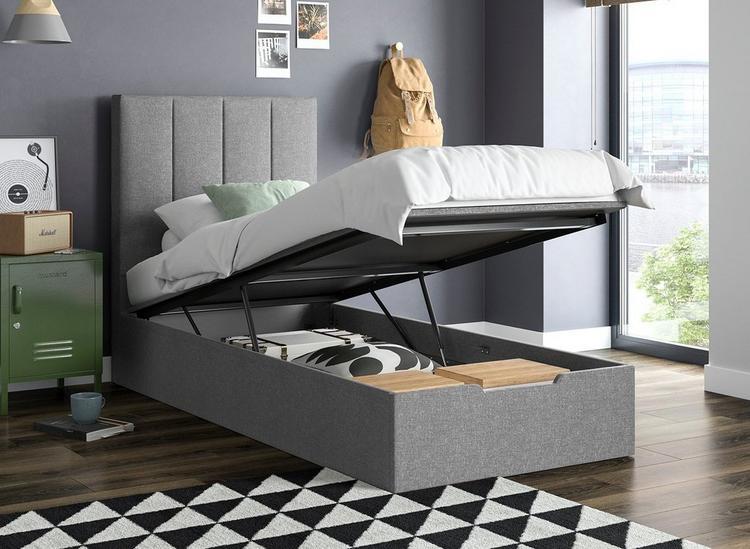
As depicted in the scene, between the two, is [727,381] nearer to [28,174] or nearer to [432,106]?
[432,106]

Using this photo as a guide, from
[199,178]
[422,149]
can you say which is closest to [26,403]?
[199,178]

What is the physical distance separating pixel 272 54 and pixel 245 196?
970 millimetres

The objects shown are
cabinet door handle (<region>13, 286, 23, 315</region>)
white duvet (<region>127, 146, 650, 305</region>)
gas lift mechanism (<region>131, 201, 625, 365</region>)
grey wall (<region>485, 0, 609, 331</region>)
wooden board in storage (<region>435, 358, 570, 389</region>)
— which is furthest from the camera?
grey wall (<region>485, 0, 609, 331</region>)

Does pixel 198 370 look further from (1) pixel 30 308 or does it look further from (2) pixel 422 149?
(2) pixel 422 149

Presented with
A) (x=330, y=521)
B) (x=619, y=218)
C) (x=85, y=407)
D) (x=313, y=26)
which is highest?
(x=313, y=26)

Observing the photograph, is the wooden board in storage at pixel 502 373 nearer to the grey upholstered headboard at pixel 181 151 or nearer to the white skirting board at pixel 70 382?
the grey upholstered headboard at pixel 181 151

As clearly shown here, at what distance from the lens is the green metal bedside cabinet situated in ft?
14.6

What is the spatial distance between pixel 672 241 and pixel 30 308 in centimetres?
322

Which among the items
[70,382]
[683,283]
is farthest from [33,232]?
[683,283]

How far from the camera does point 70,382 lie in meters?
4.98

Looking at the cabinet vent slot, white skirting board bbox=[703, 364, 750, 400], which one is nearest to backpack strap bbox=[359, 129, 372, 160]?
the cabinet vent slot

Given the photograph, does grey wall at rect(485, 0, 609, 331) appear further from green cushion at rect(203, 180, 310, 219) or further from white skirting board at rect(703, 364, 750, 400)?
green cushion at rect(203, 180, 310, 219)

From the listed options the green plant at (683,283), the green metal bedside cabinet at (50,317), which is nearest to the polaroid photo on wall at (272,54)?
the green metal bedside cabinet at (50,317)

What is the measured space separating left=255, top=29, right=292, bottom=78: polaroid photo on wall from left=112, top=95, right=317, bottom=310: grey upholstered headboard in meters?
0.20
